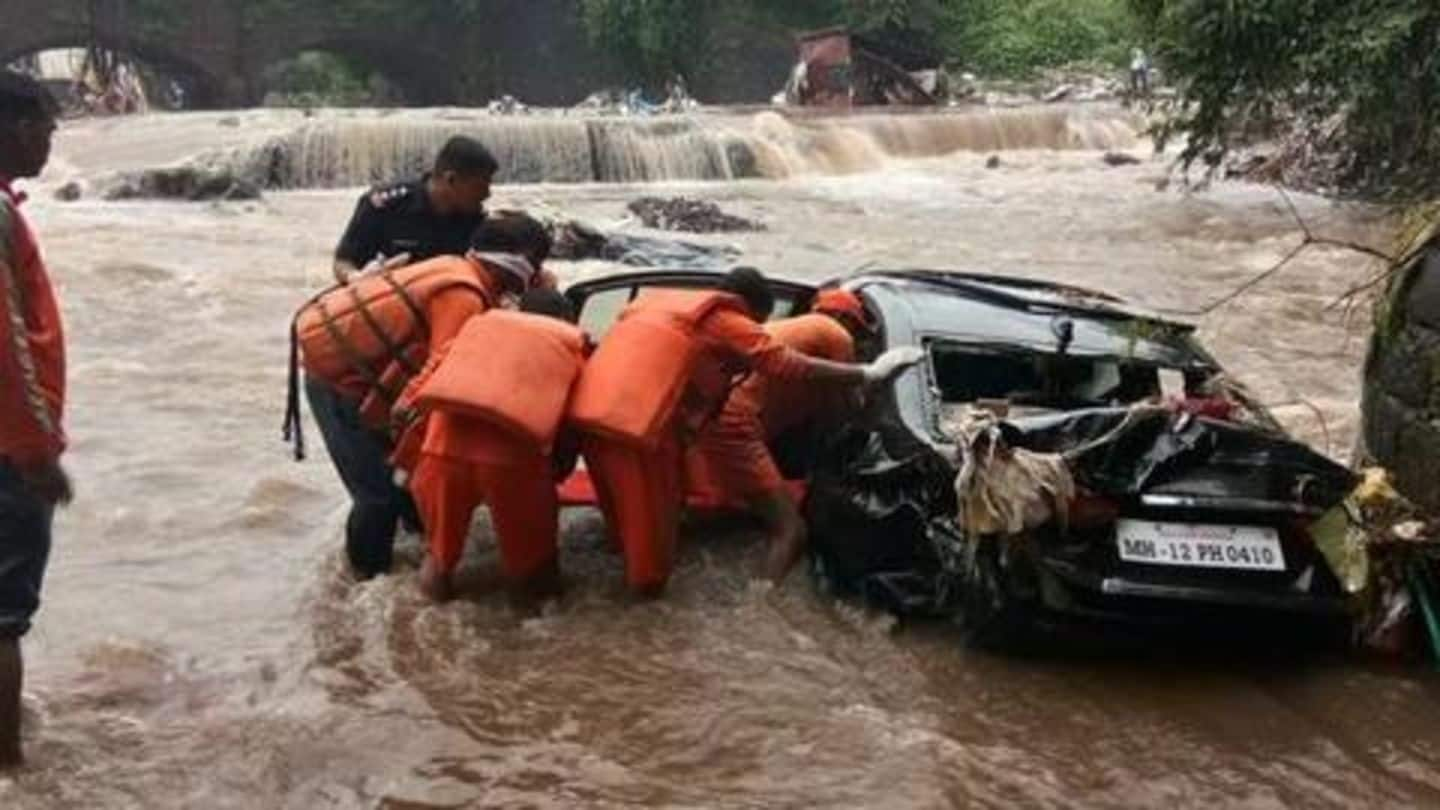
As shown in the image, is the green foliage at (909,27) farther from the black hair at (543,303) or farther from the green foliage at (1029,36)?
the black hair at (543,303)

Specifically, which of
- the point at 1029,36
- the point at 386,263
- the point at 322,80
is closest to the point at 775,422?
the point at 386,263

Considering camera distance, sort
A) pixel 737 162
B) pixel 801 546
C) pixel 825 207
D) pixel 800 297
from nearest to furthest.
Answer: pixel 801 546 → pixel 800 297 → pixel 825 207 → pixel 737 162

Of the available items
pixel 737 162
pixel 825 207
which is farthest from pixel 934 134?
pixel 825 207

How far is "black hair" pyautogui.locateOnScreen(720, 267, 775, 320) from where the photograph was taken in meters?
5.97

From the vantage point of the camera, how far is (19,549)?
408 cm

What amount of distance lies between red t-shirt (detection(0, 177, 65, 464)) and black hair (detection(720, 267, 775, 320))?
2.53 m

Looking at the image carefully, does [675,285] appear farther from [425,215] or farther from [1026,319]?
[1026,319]

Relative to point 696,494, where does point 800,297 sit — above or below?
above

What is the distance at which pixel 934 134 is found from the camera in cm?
3088

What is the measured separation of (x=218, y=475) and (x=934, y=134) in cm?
2413

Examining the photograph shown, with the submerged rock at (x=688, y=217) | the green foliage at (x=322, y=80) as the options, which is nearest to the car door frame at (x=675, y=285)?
the submerged rock at (x=688, y=217)

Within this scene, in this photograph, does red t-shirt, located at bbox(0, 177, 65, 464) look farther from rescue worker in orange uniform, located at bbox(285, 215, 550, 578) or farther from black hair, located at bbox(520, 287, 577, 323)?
black hair, located at bbox(520, 287, 577, 323)

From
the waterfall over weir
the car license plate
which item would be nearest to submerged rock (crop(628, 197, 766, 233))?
the waterfall over weir

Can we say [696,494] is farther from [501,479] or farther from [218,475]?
[218,475]
